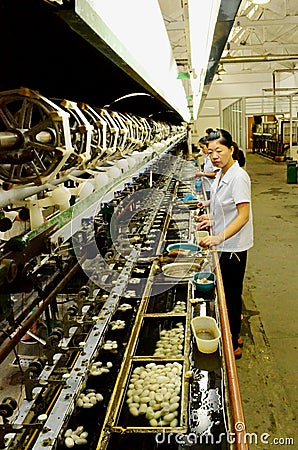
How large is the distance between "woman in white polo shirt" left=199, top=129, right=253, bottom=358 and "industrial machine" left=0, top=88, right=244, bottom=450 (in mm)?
311

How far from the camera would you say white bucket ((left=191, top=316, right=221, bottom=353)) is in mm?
2033

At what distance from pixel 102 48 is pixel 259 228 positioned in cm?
710

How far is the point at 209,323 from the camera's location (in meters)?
2.24

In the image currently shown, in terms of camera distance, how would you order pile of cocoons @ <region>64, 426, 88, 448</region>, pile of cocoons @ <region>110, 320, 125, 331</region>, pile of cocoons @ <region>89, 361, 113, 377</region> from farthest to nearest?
pile of cocoons @ <region>110, 320, 125, 331</region>
pile of cocoons @ <region>89, 361, 113, 377</region>
pile of cocoons @ <region>64, 426, 88, 448</region>

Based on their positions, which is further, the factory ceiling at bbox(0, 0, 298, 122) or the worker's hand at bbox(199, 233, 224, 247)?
the worker's hand at bbox(199, 233, 224, 247)

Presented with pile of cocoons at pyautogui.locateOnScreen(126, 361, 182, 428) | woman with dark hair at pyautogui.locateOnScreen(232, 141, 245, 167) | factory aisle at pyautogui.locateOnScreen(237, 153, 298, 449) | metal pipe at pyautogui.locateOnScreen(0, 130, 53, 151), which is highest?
metal pipe at pyautogui.locateOnScreen(0, 130, 53, 151)

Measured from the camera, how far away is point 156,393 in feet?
6.14

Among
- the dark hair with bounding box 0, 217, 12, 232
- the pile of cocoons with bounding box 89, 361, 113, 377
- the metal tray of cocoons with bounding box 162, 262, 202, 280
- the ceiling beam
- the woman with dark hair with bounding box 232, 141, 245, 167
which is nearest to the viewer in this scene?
the dark hair with bounding box 0, 217, 12, 232

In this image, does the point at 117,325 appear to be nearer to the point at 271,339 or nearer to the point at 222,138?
the point at 222,138

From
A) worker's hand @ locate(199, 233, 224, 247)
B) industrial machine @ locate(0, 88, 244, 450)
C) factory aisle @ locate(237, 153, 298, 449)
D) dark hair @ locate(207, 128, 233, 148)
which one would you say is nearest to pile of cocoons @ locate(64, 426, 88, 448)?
industrial machine @ locate(0, 88, 244, 450)

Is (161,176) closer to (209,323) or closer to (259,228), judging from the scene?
(259,228)

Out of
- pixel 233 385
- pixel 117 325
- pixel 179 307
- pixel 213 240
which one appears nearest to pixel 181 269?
pixel 213 240

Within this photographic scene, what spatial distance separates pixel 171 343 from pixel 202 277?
0.73 meters

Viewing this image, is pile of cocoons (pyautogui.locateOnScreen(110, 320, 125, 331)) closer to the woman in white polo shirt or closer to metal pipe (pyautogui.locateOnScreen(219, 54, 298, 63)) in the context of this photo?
the woman in white polo shirt
